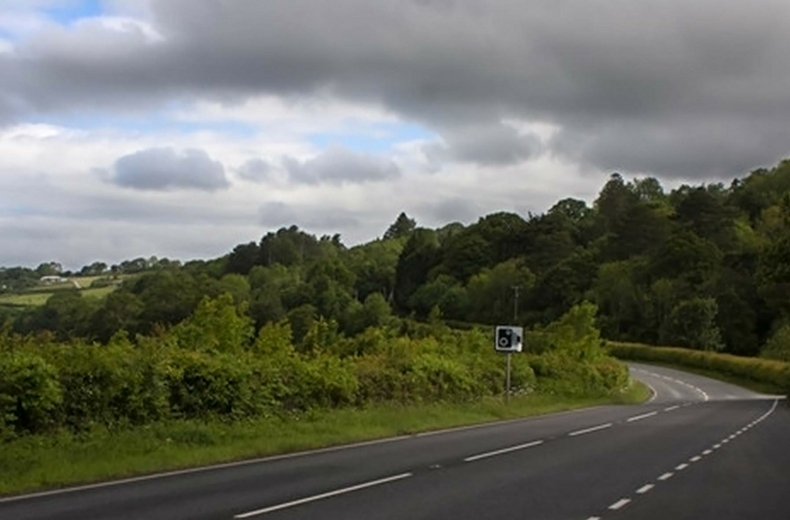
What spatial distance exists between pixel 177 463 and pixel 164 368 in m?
3.77

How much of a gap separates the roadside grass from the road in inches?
27.4

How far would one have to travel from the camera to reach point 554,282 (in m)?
143

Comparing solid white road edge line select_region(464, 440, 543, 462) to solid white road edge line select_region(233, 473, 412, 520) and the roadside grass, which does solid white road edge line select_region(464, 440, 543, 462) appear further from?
solid white road edge line select_region(233, 473, 412, 520)

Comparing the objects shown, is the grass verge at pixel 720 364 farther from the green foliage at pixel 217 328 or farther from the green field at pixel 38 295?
the green field at pixel 38 295

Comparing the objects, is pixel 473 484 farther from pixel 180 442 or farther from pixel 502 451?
pixel 502 451

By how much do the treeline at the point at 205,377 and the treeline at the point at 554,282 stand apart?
29.6 metres

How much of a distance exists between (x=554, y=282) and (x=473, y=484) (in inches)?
5021

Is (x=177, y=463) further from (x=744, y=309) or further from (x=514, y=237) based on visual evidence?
(x=514, y=237)

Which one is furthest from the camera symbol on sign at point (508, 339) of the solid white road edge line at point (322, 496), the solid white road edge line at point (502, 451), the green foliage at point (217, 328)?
the solid white road edge line at point (322, 496)

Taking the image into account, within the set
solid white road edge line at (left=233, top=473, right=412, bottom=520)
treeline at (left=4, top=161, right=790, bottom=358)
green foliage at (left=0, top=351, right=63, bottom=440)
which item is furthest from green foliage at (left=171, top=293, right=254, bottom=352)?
treeline at (left=4, top=161, right=790, bottom=358)

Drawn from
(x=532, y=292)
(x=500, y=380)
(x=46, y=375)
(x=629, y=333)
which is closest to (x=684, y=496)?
(x=46, y=375)

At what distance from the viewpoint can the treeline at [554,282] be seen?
314ft

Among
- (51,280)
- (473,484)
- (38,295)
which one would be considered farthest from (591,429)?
(51,280)

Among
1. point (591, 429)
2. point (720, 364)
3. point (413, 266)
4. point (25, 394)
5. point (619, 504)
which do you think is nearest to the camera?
point (619, 504)
